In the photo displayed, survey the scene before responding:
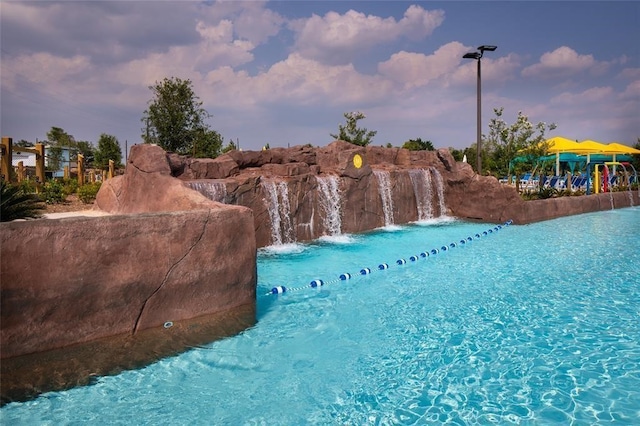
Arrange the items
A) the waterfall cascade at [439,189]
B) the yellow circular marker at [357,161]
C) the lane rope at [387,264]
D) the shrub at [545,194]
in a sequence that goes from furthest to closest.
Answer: the shrub at [545,194], the waterfall cascade at [439,189], the yellow circular marker at [357,161], the lane rope at [387,264]

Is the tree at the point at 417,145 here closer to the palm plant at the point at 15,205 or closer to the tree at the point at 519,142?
the tree at the point at 519,142

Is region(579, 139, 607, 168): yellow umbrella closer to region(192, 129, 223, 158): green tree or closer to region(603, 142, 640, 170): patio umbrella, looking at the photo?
region(603, 142, 640, 170): patio umbrella

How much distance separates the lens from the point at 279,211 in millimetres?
11398

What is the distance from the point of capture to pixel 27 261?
4320 mm

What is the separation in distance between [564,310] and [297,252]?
5.87 meters

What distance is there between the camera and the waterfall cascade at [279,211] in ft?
36.8

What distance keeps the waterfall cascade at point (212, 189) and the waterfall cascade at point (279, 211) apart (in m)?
1.17

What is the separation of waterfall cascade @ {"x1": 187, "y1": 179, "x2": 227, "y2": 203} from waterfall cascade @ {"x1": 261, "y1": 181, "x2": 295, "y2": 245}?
117 centimetres

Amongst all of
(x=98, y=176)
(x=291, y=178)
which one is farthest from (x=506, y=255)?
(x=98, y=176)

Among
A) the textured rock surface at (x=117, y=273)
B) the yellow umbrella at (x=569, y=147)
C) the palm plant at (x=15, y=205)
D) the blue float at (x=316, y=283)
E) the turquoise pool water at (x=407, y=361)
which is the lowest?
the turquoise pool water at (x=407, y=361)

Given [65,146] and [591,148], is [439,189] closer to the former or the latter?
[591,148]

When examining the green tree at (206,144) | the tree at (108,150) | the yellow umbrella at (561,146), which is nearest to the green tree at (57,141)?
the tree at (108,150)

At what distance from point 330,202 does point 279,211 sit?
202 cm

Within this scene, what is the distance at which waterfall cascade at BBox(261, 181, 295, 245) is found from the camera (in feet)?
36.8
